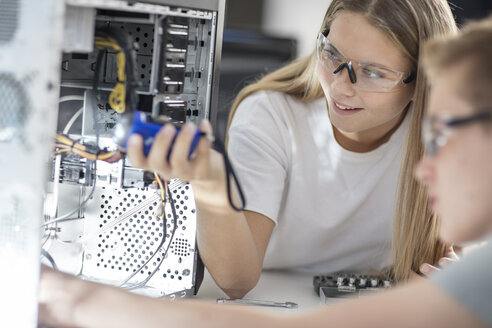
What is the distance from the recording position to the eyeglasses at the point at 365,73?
1392mm

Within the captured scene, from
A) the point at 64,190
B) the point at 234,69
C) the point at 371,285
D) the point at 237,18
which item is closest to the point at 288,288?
the point at 371,285

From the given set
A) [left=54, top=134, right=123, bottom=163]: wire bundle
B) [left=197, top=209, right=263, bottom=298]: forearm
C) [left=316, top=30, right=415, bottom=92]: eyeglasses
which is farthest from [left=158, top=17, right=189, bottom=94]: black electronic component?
[left=316, top=30, right=415, bottom=92]: eyeglasses

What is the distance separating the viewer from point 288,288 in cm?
149

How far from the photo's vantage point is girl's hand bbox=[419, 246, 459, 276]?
140 cm

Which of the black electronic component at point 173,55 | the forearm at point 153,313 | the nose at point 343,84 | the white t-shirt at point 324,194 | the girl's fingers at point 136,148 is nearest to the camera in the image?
the forearm at point 153,313

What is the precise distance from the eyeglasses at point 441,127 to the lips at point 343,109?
0.61 metres

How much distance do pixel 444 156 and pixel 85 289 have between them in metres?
0.55

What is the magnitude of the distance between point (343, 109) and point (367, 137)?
0.83 feet

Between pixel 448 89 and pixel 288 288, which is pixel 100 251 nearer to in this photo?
pixel 288 288

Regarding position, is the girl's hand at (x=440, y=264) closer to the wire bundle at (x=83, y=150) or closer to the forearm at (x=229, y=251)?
the forearm at (x=229, y=251)

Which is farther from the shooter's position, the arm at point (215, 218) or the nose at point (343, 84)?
the nose at point (343, 84)

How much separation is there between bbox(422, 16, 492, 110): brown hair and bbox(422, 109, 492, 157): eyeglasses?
0.04ft

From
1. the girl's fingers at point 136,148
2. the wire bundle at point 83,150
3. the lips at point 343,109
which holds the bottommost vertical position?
the wire bundle at point 83,150

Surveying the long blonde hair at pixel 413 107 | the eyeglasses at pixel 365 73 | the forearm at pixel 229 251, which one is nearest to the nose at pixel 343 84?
the eyeglasses at pixel 365 73
